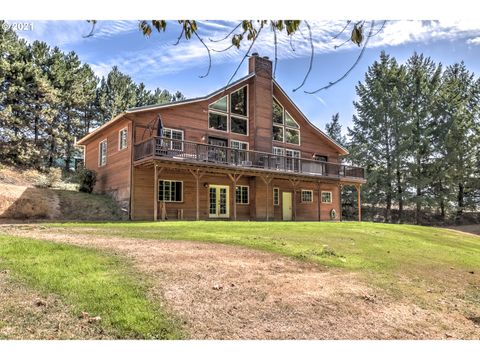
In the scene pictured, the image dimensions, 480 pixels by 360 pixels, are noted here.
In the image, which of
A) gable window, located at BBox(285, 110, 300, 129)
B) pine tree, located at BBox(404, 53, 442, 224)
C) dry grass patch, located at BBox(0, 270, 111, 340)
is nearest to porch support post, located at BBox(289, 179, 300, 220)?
gable window, located at BBox(285, 110, 300, 129)

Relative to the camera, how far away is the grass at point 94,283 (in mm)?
3189

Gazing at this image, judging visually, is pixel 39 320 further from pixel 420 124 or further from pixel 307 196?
pixel 307 196

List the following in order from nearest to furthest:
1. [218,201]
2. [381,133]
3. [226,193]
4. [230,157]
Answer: [230,157] < [218,201] < [226,193] < [381,133]

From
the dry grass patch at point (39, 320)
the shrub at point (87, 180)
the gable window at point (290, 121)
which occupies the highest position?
the gable window at point (290, 121)

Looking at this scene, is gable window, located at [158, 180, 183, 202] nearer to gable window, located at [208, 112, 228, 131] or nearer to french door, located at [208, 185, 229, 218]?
french door, located at [208, 185, 229, 218]

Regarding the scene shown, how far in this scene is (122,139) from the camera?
14.6 metres

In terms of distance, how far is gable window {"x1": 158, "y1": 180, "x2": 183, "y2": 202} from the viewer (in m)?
14.1

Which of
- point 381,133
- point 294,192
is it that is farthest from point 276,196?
point 381,133

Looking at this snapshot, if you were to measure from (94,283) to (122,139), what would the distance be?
1126 cm

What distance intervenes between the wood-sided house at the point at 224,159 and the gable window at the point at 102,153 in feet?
0.14

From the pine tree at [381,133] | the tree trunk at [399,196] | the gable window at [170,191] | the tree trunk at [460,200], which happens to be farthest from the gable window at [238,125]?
the tree trunk at [399,196]

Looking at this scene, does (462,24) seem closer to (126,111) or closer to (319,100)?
(319,100)

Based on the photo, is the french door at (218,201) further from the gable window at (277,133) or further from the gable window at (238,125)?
the gable window at (277,133)

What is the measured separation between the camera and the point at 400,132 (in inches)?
758
